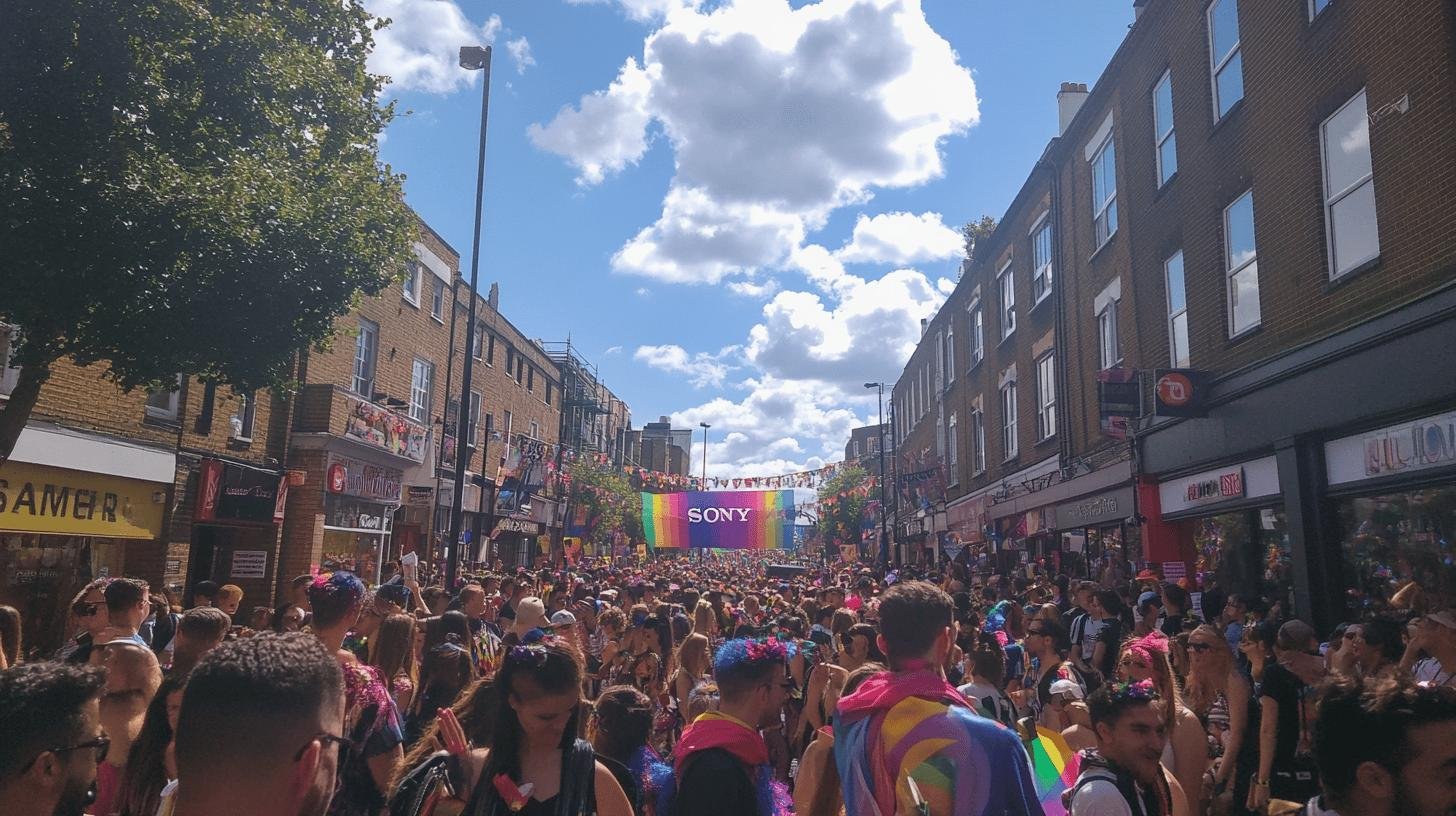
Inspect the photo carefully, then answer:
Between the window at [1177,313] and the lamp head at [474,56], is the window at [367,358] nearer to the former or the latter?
the lamp head at [474,56]

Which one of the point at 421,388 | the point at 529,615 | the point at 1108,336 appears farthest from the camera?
the point at 421,388

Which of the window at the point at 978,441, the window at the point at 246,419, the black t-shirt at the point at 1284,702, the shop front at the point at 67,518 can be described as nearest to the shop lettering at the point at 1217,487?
the black t-shirt at the point at 1284,702

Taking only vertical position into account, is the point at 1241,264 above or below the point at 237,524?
above

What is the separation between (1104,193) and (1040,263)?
427 cm

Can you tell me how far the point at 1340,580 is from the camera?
34.4 ft

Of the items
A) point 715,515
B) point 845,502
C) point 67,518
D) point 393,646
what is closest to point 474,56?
point 67,518

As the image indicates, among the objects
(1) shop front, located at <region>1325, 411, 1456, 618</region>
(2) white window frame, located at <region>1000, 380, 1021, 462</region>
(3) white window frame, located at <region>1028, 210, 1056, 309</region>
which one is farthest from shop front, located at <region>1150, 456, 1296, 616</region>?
(2) white window frame, located at <region>1000, 380, 1021, 462</region>

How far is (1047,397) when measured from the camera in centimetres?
2155

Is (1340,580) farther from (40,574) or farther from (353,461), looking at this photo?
(353,461)

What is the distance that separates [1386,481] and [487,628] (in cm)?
919

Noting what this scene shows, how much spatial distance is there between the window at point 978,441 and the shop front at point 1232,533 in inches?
504

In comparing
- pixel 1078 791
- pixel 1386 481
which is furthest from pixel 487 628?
pixel 1386 481

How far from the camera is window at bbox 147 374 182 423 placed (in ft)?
51.9

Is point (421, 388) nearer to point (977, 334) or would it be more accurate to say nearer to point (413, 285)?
point (413, 285)
